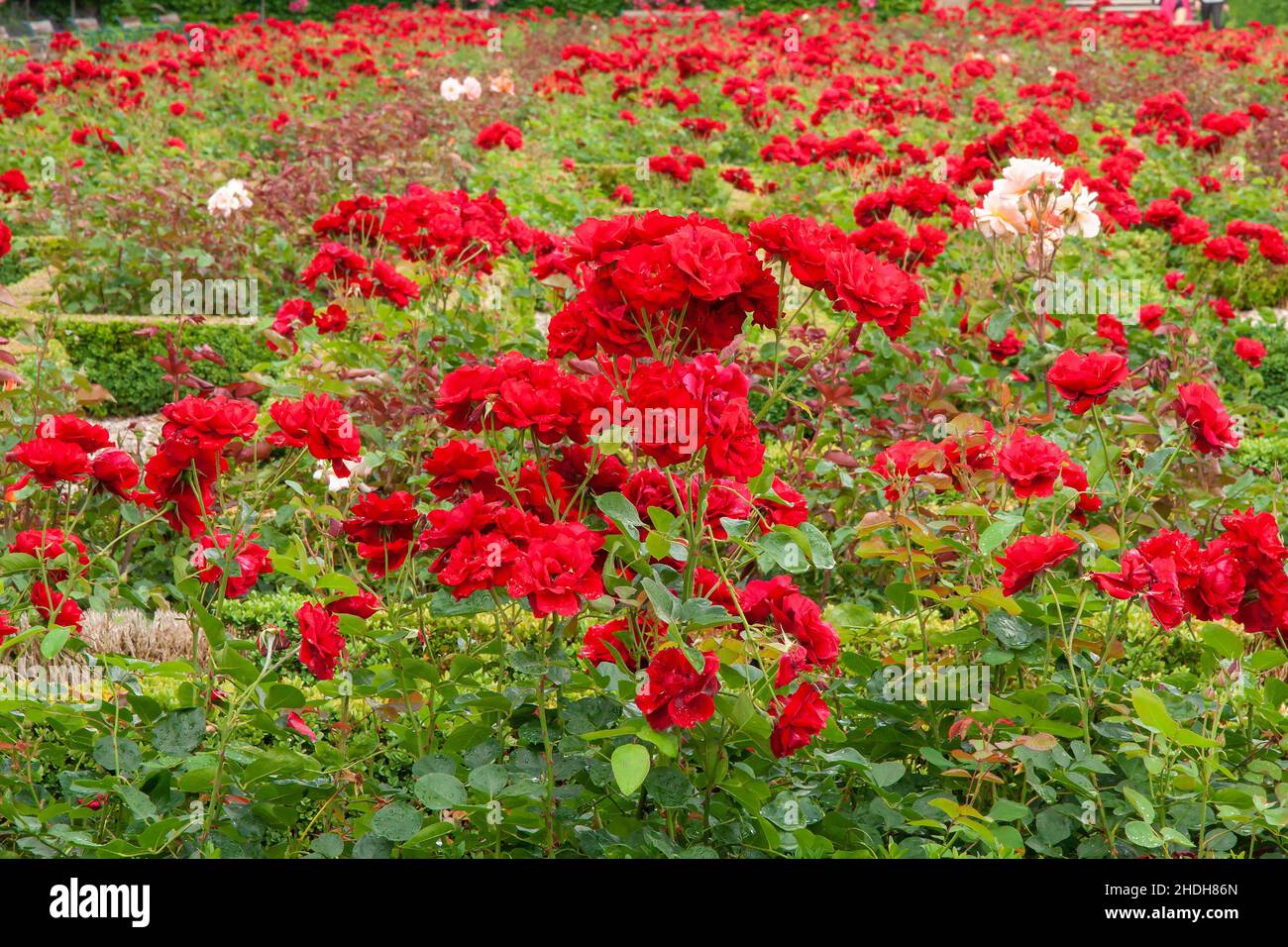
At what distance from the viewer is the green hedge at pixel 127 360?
17.9 ft

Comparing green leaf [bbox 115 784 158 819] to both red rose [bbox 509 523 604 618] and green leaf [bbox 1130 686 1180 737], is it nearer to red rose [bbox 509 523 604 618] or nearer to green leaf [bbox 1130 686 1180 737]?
red rose [bbox 509 523 604 618]

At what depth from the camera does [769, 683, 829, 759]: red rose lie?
1742 millimetres

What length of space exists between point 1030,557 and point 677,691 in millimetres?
700

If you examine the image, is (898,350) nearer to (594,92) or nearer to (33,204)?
(33,204)

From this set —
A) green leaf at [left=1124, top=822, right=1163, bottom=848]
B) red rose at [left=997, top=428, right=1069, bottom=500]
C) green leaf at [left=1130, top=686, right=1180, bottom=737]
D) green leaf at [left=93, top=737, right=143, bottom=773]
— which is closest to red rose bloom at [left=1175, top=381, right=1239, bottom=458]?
red rose at [left=997, top=428, right=1069, bottom=500]

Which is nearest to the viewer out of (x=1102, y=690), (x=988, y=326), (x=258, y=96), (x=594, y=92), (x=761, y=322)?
(x=761, y=322)

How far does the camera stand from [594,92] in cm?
1191

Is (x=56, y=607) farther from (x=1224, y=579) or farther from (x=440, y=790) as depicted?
(x=1224, y=579)

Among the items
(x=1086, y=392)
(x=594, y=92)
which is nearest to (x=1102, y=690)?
(x=1086, y=392)

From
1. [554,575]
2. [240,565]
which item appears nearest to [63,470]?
→ [240,565]

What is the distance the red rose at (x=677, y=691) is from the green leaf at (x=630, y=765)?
0.07 m

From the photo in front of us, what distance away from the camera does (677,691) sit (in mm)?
1675

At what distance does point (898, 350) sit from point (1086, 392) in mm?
2248
